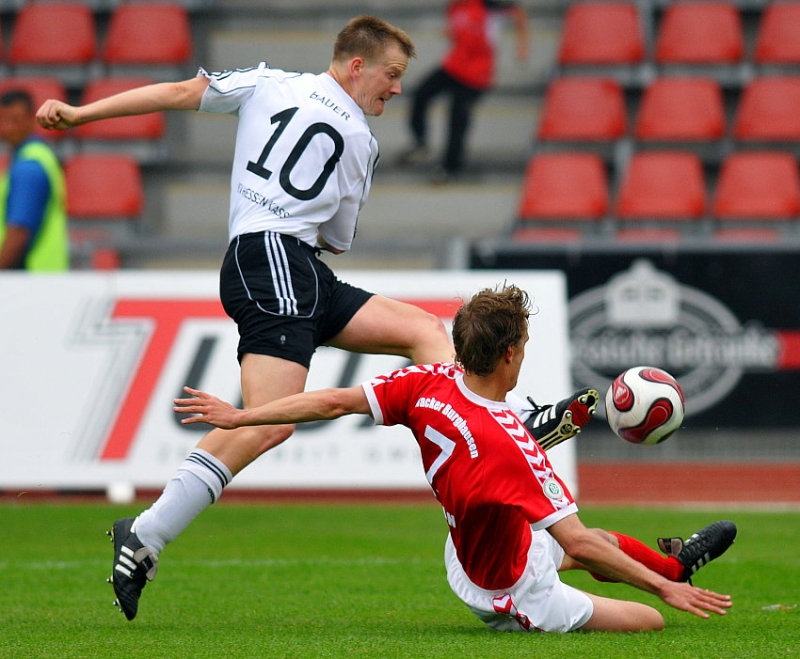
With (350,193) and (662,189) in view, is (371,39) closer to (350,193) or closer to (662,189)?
(350,193)

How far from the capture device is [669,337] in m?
10.7

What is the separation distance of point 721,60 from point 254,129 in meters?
10.1

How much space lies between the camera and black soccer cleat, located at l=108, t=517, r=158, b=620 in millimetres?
4879

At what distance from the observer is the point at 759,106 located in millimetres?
13922

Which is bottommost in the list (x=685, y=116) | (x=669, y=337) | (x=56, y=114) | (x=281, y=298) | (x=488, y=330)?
(x=669, y=337)

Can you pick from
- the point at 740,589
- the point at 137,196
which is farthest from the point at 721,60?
the point at 740,589

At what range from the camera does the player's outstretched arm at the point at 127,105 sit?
5113 millimetres

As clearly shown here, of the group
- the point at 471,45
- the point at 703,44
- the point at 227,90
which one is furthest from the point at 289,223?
the point at 703,44

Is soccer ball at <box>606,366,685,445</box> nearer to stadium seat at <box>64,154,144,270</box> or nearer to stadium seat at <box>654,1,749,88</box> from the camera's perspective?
stadium seat at <box>64,154,144,270</box>

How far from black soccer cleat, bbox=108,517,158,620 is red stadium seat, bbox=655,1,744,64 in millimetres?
10917

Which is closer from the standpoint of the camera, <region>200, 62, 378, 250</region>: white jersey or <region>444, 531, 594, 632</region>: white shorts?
<region>444, 531, 594, 632</region>: white shorts

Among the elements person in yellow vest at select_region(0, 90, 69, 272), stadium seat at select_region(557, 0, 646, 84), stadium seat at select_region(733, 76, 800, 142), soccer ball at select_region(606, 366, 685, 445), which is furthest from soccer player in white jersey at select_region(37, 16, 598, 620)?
stadium seat at select_region(557, 0, 646, 84)

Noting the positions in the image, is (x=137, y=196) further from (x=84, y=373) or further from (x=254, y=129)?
(x=254, y=129)

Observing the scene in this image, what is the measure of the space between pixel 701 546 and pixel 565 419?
→ 65cm
